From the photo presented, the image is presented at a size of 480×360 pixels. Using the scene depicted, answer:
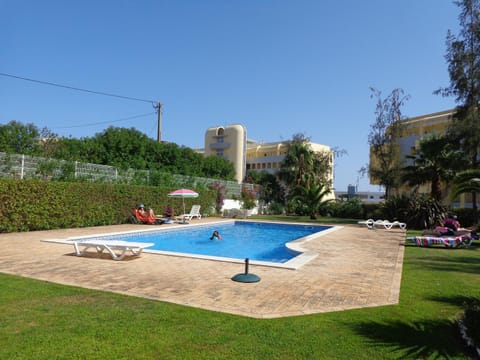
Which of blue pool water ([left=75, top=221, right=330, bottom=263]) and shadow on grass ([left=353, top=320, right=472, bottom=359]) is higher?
shadow on grass ([left=353, top=320, right=472, bottom=359])

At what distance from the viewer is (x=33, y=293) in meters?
5.50

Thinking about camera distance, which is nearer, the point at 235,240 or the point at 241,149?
the point at 235,240

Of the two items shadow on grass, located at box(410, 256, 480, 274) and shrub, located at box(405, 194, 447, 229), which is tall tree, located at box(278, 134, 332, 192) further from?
shadow on grass, located at box(410, 256, 480, 274)

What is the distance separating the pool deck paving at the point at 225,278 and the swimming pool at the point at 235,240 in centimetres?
109

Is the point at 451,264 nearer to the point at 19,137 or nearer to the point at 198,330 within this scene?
the point at 198,330

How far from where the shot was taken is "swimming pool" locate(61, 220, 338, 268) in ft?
39.9

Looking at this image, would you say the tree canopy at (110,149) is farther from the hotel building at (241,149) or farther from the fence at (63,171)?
the hotel building at (241,149)

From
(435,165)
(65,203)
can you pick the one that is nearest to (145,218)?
(65,203)

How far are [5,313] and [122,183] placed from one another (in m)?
16.4

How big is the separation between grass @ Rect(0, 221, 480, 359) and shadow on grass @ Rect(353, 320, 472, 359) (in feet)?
0.04

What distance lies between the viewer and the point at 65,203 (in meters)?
15.8

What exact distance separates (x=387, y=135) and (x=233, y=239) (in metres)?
22.7

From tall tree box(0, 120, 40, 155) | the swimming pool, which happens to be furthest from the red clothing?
tall tree box(0, 120, 40, 155)

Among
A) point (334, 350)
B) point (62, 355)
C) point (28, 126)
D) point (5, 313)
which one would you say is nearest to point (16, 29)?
point (28, 126)
